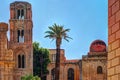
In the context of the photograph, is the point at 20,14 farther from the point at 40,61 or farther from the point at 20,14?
the point at 40,61

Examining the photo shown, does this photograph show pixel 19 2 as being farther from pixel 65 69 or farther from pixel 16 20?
pixel 65 69

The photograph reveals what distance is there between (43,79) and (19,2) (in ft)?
49.4

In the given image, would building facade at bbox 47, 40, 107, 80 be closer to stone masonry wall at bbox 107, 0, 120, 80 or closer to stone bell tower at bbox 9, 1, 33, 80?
stone bell tower at bbox 9, 1, 33, 80

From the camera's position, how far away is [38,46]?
7081 centimetres

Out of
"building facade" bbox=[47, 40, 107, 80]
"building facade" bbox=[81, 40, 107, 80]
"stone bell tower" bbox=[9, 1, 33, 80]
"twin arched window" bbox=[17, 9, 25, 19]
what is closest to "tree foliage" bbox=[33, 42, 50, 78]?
"stone bell tower" bbox=[9, 1, 33, 80]

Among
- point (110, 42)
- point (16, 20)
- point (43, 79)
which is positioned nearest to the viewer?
point (110, 42)

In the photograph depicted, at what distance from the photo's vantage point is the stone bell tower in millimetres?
61125

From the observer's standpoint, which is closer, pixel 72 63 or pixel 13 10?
pixel 13 10

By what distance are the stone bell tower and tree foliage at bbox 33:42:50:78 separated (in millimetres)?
6244

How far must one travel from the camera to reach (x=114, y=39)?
5.16m

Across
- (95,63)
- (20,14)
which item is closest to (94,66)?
(95,63)

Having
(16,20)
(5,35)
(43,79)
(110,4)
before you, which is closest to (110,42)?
(110,4)

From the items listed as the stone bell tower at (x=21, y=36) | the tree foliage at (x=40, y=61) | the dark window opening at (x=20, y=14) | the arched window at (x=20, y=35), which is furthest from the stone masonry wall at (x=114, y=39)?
the tree foliage at (x=40, y=61)

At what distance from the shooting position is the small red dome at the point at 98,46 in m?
66.6
